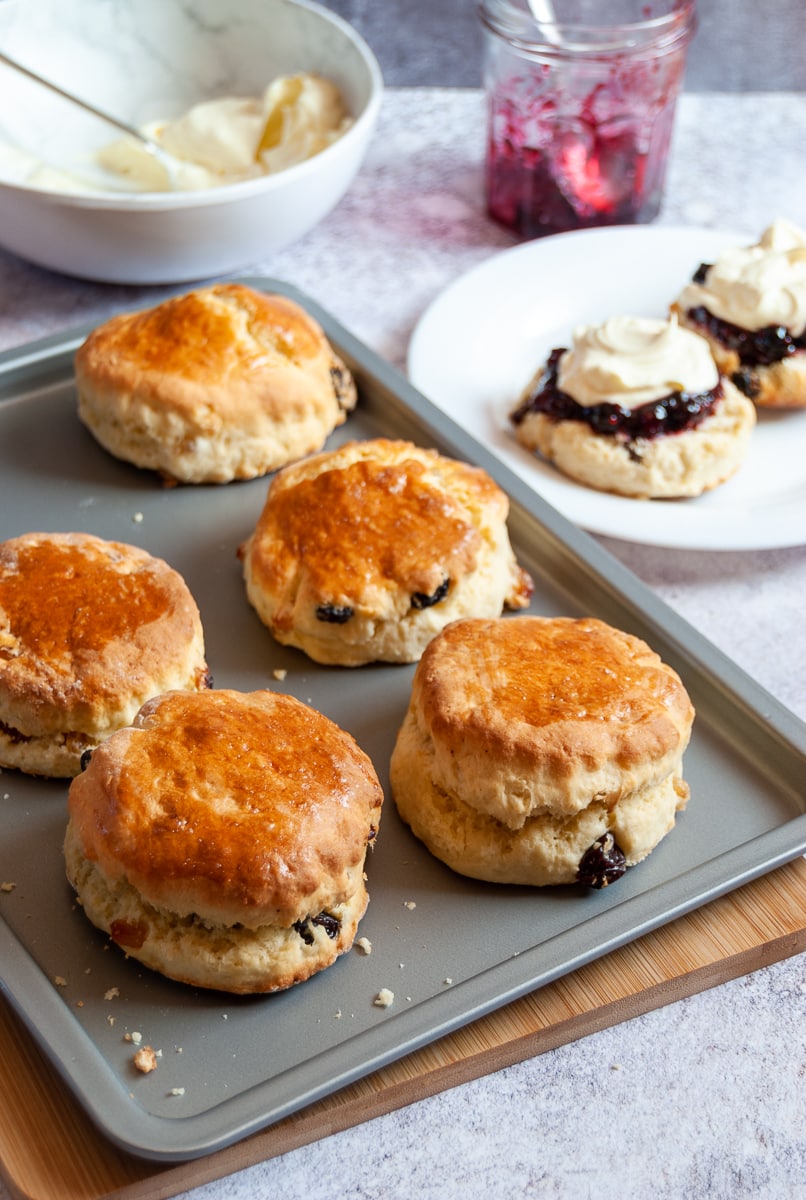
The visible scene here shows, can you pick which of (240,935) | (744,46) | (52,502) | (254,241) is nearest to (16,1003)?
(240,935)

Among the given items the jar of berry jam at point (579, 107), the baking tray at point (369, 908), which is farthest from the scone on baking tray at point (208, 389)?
the jar of berry jam at point (579, 107)

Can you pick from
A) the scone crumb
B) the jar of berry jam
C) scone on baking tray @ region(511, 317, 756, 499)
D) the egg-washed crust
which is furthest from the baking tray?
the jar of berry jam

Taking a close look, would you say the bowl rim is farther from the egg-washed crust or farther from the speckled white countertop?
the speckled white countertop

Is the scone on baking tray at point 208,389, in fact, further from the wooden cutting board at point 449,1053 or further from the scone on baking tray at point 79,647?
the wooden cutting board at point 449,1053

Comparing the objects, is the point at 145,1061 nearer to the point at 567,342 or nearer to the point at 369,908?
the point at 369,908

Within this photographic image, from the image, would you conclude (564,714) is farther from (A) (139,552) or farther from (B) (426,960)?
(A) (139,552)

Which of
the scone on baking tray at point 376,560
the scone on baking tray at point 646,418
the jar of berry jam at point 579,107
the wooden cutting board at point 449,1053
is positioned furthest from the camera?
the jar of berry jam at point 579,107

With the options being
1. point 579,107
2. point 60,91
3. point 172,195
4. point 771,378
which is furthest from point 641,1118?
point 60,91
